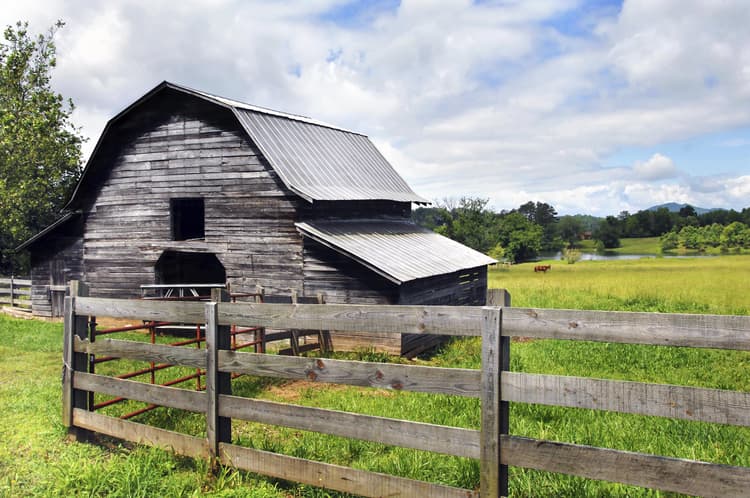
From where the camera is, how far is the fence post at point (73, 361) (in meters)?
6.88

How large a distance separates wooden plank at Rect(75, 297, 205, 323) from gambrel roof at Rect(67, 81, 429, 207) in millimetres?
9391

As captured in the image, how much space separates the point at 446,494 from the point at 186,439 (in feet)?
9.01

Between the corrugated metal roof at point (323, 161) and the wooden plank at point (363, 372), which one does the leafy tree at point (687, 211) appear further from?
the wooden plank at point (363, 372)

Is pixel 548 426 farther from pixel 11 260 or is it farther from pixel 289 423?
pixel 11 260

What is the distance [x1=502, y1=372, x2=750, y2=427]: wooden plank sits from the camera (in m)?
3.63

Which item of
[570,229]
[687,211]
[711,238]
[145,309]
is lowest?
[145,309]

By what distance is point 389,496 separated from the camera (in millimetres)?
4512

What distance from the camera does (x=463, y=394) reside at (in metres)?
4.32

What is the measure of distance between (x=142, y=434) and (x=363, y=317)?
9.67ft

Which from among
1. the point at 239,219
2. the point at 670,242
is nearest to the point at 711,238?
the point at 670,242

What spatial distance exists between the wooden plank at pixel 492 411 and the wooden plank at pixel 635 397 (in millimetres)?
88

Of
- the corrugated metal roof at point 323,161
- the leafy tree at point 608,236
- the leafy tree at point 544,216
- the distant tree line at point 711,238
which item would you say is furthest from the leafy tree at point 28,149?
the leafy tree at point 608,236

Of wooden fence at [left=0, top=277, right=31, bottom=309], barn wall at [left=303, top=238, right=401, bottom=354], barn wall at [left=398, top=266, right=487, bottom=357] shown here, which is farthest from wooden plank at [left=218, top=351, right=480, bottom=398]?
wooden fence at [left=0, top=277, right=31, bottom=309]

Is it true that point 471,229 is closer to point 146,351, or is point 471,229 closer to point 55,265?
point 55,265
